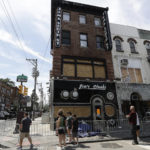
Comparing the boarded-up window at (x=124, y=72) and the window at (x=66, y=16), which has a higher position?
the window at (x=66, y=16)

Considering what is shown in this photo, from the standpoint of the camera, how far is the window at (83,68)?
13.7 meters

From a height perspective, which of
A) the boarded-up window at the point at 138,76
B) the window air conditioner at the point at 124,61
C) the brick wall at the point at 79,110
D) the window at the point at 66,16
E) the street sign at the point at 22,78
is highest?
the window at the point at 66,16

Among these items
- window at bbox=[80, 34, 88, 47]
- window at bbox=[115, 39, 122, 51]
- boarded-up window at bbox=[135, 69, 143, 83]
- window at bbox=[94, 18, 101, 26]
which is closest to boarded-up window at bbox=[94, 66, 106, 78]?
window at bbox=[80, 34, 88, 47]

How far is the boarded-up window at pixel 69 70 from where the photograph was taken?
13.5m

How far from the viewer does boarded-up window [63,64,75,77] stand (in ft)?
44.3

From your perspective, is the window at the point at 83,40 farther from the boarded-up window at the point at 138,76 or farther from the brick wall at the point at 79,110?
the boarded-up window at the point at 138,76

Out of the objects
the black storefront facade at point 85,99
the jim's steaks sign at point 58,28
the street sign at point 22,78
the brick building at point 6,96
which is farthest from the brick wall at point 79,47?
the brick building at point 6,96

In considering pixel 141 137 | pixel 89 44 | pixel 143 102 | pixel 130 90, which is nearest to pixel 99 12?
pixel 89 44

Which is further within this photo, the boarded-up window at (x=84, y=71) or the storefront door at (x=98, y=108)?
the boarded-up window at (x=84, y=71)

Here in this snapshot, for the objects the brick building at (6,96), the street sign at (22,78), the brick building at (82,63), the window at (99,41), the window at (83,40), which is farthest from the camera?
the brick building at (6,96)

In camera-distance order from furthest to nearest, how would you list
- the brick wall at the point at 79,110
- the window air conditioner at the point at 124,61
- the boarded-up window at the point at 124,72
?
the boarded-up window at the point at 124,72 → the window air conditioner at the point at 124,61 → the brick wall at the point at 79,110

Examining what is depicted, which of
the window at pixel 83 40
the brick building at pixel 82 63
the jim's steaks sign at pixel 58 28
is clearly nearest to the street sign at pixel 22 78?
the brick building at pixel 82 63

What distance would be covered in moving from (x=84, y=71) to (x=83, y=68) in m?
0.39

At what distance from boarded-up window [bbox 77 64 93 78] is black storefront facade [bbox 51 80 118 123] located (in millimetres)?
973
